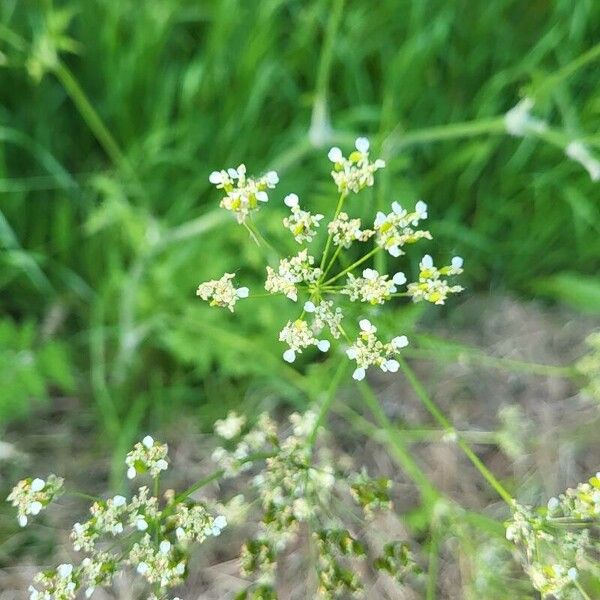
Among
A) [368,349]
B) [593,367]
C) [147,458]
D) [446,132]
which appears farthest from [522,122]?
[147,458]

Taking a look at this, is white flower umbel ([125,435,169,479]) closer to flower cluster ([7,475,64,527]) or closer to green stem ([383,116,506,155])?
flower cluster ([7,475,64,527])

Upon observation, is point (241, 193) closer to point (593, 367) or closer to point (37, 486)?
point (37, 486)

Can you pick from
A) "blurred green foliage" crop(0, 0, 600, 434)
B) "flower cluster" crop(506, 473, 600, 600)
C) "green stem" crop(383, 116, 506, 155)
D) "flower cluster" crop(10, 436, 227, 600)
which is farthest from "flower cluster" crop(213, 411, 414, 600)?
"green stem" crop(383, 116, 506, 155)

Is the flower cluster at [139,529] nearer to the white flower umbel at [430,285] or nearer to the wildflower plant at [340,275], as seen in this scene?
the wildflower plant at [340,275]

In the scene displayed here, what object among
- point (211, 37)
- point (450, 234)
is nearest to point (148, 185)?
point (211, 37)

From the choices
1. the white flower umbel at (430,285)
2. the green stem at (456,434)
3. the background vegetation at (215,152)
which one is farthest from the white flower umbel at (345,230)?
the background vegetation at (215,152)
